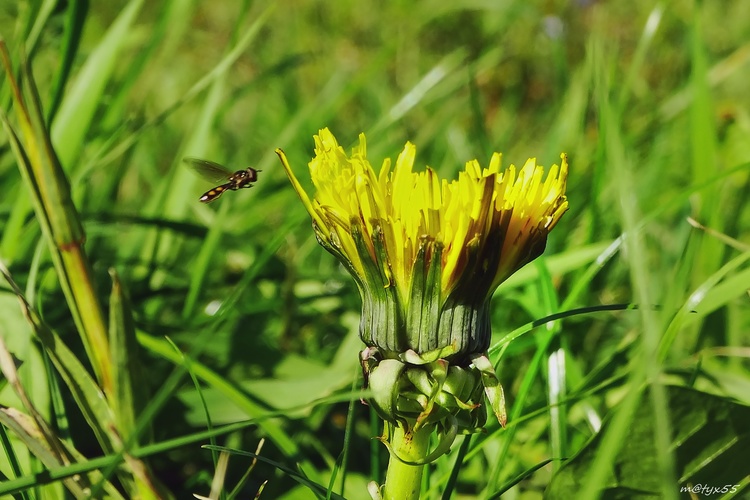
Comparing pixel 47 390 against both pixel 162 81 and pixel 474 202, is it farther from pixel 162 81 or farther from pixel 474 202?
pixel 162 81

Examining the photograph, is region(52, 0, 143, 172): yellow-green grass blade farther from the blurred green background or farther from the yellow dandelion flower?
the yellow dandelion flower

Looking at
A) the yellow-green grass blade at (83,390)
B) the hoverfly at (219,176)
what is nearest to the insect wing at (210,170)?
the hoverfly at (219,176)

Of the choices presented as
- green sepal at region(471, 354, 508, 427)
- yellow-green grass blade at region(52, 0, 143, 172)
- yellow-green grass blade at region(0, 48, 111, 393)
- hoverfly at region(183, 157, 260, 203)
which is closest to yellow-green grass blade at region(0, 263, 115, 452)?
yellow-green grass blade at region(0, 48, 111, 393)

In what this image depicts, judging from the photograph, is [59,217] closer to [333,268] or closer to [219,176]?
[219,176]

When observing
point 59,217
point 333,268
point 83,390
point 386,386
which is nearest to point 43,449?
point 83,390

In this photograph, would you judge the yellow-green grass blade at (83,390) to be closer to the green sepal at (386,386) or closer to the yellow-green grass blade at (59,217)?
the yellow-green grass blade at (59,217)

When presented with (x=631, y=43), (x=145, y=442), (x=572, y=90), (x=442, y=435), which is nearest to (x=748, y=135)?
(x=572, y=90)
